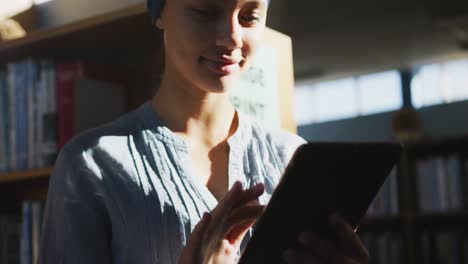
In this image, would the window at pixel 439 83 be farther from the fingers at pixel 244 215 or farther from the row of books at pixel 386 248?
the fingers at pixel 244 215

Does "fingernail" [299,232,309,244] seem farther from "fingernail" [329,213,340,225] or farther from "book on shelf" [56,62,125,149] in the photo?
"book on shelf" [56,62,125,149]

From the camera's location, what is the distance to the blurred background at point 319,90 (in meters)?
1.99

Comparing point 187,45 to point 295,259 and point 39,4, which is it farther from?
point 39,4

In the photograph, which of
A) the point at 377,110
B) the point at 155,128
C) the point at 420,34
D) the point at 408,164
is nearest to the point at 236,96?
the point at 155,128

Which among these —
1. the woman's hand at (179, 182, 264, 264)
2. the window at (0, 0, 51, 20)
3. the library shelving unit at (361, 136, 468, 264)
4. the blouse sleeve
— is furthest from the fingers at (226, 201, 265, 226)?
the library shelving unit at (361, 136, 468, 264)

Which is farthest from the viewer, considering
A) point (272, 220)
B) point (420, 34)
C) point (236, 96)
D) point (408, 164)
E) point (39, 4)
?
point (420, 34)

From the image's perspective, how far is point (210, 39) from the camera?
3.62 feet

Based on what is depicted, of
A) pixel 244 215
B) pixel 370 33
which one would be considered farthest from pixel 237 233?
pixel 370 33

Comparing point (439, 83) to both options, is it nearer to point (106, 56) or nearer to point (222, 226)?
point (106, 56)

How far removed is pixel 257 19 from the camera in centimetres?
115

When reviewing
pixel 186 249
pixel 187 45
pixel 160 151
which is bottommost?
pixel 186 249

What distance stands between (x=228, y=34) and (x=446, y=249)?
3483mm

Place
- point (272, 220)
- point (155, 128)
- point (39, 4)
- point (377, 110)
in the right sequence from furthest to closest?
point (377, 110) → point (39, 4) → point (155, 128) → point (272, 220)

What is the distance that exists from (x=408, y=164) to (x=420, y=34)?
6.87ft
